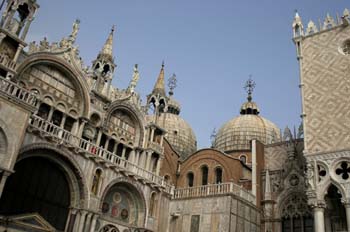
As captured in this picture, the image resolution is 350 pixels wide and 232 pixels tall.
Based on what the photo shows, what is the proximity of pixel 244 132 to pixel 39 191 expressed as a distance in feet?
79.0

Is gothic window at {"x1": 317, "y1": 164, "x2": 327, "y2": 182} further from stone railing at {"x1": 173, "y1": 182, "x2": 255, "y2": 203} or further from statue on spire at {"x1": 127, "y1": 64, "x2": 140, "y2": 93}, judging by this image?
statue on spire at {"x1": 127, "y1": 64, "x2": 140, "y2": 93}

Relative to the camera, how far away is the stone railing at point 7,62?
14091 mm

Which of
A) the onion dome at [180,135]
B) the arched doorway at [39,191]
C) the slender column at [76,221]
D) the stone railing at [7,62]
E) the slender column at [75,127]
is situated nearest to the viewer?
the arched doorway at [39,191]

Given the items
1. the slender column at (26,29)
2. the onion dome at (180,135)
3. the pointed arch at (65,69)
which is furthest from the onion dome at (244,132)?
the slender column at (26,29)

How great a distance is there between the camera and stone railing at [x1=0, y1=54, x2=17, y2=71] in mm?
14091

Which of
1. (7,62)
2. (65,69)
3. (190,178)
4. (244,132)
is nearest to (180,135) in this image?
(244,132)

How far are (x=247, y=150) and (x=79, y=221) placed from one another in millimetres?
20774

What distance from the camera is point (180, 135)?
3925 centimetres

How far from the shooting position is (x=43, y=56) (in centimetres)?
1633

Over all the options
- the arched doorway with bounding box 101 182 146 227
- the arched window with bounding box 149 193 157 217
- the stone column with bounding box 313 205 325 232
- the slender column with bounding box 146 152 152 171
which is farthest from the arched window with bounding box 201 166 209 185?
the stone column with bounding box 313 205 325 232

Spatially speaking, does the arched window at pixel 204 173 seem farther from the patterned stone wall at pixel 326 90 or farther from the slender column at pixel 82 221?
the slender column at pixel 82 221

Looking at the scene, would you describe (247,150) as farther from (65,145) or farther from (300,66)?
(65,145)

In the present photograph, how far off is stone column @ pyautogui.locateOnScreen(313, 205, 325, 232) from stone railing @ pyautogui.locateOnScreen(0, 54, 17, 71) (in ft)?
46.7

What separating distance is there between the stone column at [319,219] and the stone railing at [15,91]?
41.2ft
